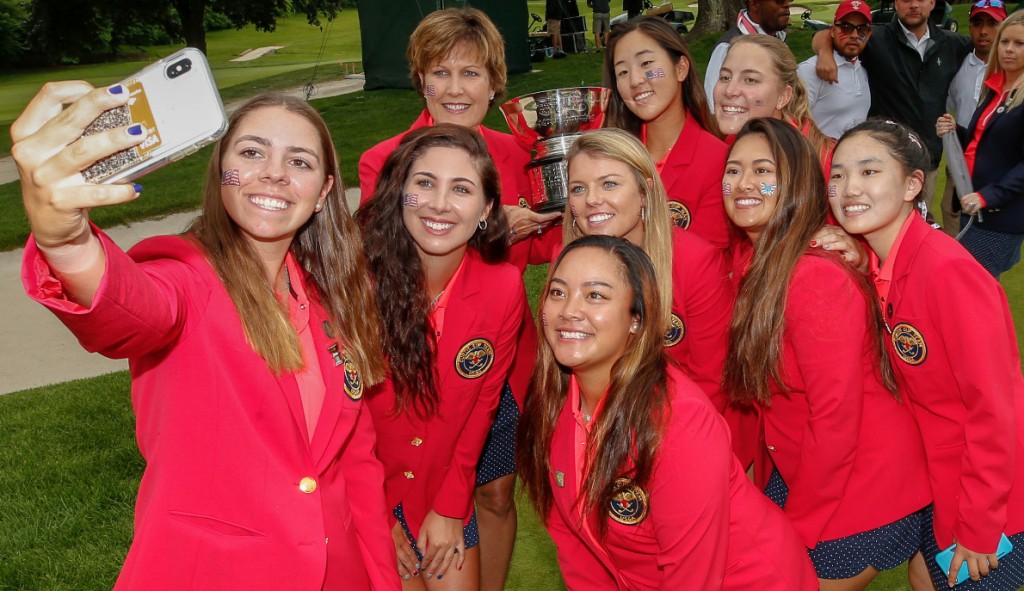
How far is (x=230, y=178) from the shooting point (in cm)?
243

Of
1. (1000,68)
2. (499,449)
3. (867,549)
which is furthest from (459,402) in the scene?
(1000,68)

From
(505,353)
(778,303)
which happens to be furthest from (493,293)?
(778,303)

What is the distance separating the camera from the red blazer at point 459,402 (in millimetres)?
3406

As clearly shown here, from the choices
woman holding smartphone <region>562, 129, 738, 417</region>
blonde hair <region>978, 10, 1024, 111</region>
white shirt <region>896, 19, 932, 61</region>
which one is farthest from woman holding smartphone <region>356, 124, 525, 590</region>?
white shirt <region>896, 19, 932, 61</region>

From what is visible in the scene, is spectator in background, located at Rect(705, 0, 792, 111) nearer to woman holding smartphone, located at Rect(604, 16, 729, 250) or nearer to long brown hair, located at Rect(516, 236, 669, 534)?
woman holding smartphone, located at Rect(604, 16, 729, 250)

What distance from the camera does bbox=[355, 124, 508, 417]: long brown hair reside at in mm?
3301

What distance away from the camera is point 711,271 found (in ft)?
11.3

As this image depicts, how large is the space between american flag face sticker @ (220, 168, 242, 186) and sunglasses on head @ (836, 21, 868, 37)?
535 centimetres

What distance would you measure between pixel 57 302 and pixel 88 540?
3290 mm

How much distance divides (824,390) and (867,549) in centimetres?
57

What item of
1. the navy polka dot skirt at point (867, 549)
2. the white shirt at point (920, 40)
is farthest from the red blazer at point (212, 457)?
the white shirt at point (920, 40)

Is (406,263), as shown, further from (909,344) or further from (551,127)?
(909,344)

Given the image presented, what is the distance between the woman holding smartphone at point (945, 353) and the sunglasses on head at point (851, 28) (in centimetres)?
372

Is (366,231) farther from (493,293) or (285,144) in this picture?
(285,144)
